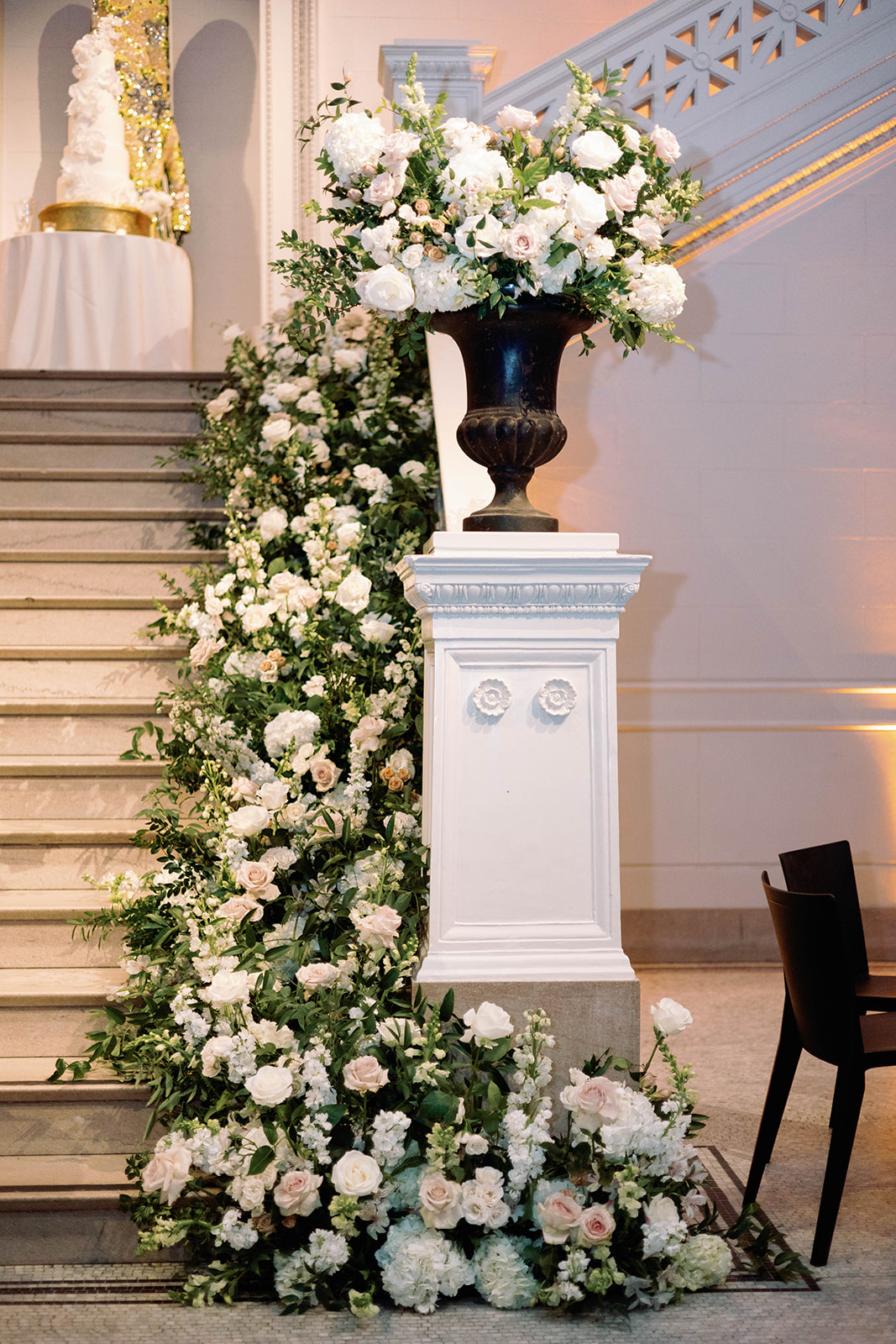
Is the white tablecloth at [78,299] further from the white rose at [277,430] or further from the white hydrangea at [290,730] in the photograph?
the white hydrangea at [290,730]

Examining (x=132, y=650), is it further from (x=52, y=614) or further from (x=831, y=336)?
(x=831, y=336)

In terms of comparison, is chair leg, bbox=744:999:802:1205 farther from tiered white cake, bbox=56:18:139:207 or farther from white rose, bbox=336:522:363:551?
tiered white cake, bbox=56:18:139:207

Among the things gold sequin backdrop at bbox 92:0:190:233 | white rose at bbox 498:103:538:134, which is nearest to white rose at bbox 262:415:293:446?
white rose at bbox 498:103:538:134

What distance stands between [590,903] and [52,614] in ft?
7.18

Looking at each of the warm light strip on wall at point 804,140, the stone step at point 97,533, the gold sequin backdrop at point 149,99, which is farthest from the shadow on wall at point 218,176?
the warm light strip on wall at point 804,140

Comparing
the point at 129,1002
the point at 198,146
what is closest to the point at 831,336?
the point at 129,1002

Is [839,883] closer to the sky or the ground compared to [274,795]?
closer to the ground

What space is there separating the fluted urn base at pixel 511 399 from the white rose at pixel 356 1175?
1.22m

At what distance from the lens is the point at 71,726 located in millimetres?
3615

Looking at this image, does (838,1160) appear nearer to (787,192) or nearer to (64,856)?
(64,856)

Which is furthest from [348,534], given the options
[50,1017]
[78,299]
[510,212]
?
[78,299]

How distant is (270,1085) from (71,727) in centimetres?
167

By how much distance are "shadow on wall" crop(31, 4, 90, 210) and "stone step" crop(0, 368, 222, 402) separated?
2987mm

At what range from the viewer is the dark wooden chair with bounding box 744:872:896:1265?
248 centimetres
